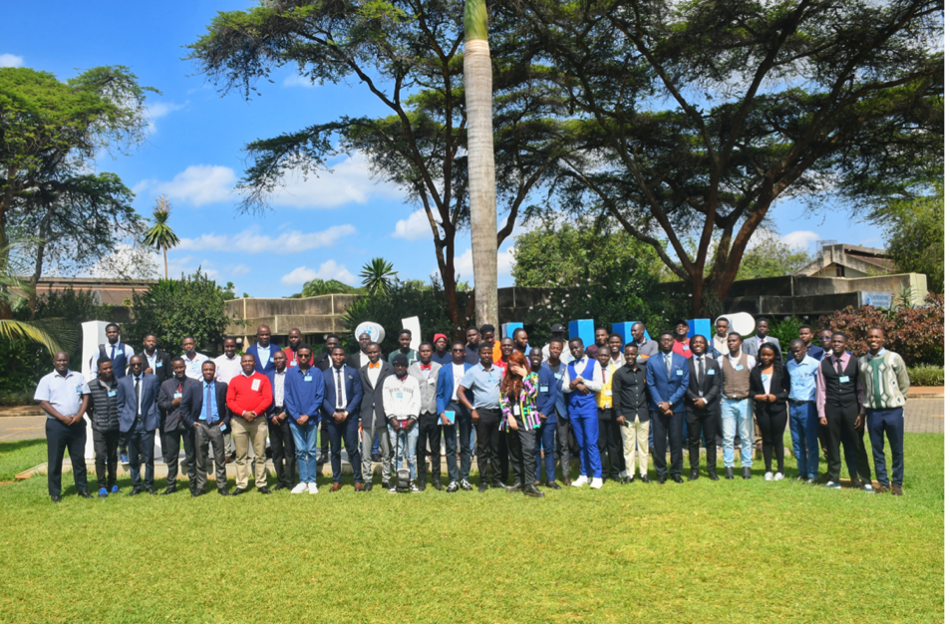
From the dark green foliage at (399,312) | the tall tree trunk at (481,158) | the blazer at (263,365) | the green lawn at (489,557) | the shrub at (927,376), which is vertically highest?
the tall tree trunk at (481,158)

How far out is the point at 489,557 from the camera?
650 centimetres

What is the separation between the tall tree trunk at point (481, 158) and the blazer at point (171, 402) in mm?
5290

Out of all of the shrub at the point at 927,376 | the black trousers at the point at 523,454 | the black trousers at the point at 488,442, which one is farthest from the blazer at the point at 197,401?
the shrub at the point at 927,376

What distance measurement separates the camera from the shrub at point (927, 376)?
1970cm

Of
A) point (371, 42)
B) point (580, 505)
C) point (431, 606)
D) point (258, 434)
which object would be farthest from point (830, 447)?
point (371, 42)

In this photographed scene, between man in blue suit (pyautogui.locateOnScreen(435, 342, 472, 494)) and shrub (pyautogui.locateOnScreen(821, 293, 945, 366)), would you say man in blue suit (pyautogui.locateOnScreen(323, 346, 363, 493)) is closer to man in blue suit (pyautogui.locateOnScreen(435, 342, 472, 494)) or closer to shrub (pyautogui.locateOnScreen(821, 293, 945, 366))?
man in blue suit (pyautogui.locateOnScreen(435, 342, 472, 494))

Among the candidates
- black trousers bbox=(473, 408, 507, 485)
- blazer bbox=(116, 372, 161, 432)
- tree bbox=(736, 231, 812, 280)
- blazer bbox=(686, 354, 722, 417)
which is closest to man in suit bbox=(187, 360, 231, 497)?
blazer bbox=(116, 372, 161, 432)

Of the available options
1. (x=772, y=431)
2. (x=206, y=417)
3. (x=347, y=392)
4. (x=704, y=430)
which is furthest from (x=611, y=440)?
(x=206, y=417)

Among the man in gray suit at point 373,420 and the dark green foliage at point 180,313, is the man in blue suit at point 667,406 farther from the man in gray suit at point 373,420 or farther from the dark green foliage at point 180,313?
the dark green foliage at point 180,313

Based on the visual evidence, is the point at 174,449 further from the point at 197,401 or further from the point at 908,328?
the point at 908,328

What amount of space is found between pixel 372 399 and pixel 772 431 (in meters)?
5.33

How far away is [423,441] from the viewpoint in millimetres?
9445

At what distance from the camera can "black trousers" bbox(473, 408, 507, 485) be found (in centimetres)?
922

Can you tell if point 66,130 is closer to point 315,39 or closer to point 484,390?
point 315,39
